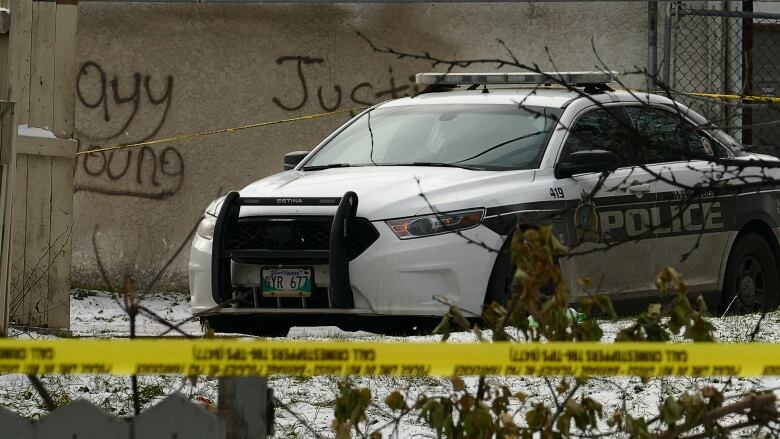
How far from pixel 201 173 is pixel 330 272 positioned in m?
5.43

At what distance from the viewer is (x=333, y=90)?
40.3 ft

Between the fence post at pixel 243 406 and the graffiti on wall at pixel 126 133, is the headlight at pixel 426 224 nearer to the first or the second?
the fence post at pixel 243 406

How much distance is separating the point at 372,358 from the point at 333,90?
9.42m

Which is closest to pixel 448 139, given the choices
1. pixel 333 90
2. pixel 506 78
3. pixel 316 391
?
pixel 506 78

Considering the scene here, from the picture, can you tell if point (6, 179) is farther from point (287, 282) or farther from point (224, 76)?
point (224, 76)

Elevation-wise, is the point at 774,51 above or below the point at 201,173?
above

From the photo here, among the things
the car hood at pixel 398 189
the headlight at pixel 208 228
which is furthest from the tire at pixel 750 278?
the headlight at pixel 208 228

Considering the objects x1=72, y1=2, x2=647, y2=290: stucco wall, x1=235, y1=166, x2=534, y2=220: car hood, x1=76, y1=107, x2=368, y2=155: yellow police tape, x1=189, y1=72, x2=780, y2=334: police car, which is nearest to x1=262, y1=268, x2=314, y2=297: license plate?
x1=189, y1=72, x2=780, y2=334: police car

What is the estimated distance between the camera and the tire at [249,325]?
773 centimetres

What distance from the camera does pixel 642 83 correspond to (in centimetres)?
1249

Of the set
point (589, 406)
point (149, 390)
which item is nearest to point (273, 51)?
point (149, 390)

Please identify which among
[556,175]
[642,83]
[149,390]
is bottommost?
[149,390]

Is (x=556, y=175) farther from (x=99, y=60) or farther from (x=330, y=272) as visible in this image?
(x=99, y=60)

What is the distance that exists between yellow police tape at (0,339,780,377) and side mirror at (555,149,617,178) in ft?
14.9
